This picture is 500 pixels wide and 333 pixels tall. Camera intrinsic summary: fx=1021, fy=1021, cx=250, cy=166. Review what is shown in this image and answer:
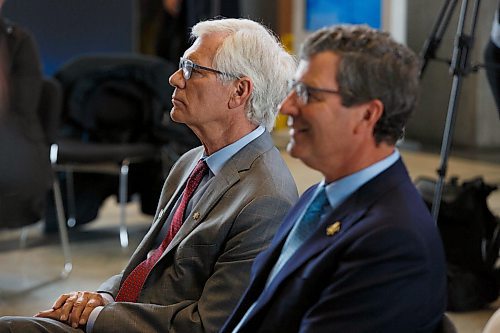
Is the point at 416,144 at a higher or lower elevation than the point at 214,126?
lower

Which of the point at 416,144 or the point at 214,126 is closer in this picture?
the point at 214,126

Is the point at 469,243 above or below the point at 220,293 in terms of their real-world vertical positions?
below

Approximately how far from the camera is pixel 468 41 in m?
3.51

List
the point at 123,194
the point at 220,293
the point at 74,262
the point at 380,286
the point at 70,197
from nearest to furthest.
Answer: the point at 380,286
the point at 220,293
the point at 74,262
the point at 123,194
the point at 70,197

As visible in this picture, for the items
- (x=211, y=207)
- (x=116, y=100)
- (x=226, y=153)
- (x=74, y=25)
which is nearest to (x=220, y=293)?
(x=211, y=207)

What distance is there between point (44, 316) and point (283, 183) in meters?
0.58

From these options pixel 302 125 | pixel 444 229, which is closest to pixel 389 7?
pixel 444 229

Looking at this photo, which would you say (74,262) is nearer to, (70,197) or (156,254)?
(70,197)

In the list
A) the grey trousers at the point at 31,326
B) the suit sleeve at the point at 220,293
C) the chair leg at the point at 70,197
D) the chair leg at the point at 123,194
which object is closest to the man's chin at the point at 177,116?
the suit sleeve at the point at 220,293

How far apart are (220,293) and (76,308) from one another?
37 centimetres

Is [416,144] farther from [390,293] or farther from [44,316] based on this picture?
[390,293]

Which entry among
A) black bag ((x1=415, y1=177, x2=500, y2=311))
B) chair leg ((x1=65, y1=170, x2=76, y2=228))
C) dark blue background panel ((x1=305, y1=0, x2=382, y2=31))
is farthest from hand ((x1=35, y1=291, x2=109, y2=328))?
dark blue background panel ((x1=305, y1=0, x2=382, y2=31))

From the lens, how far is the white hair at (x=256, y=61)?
216 centimetres

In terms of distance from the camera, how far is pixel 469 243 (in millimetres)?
3721
